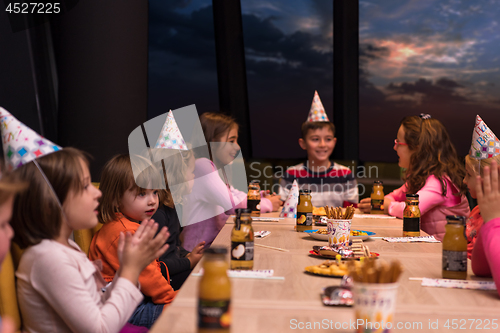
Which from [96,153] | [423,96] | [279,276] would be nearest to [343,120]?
[423,96]

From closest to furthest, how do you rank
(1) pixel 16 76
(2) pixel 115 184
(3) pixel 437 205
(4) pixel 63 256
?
(4) pixel 63 256 → (2) pixel 115 184 → (3) pixel 437 205 → (1) pixel 16 76

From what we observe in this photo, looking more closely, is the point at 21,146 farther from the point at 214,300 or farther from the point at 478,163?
the point at 478,163

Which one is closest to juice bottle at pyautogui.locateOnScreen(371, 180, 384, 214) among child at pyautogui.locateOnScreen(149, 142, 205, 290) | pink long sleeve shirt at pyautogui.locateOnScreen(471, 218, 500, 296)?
child at pyautogui.locateOnScreen(149, 142, 205, 290)

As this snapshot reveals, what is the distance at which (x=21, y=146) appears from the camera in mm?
1134

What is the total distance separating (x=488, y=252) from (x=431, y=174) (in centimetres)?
148

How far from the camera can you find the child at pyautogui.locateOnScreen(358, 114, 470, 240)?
243 cm

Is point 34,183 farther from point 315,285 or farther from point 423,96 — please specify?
point 423,96

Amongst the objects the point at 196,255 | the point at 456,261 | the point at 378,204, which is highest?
the point at 456,261

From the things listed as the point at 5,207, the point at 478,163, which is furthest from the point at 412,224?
the point at 5,207

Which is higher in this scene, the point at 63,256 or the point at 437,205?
the point at 63,256

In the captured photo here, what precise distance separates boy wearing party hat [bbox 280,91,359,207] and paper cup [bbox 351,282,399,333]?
9.16 ft

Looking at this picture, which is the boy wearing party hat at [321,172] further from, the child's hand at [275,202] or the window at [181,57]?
the window at [181,57]

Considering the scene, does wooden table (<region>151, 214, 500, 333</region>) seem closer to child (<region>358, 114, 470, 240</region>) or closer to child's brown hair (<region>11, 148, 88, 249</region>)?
child's brown hair (<region>11, 148, 88, 249</region>)

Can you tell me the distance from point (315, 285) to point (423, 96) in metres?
6.91
